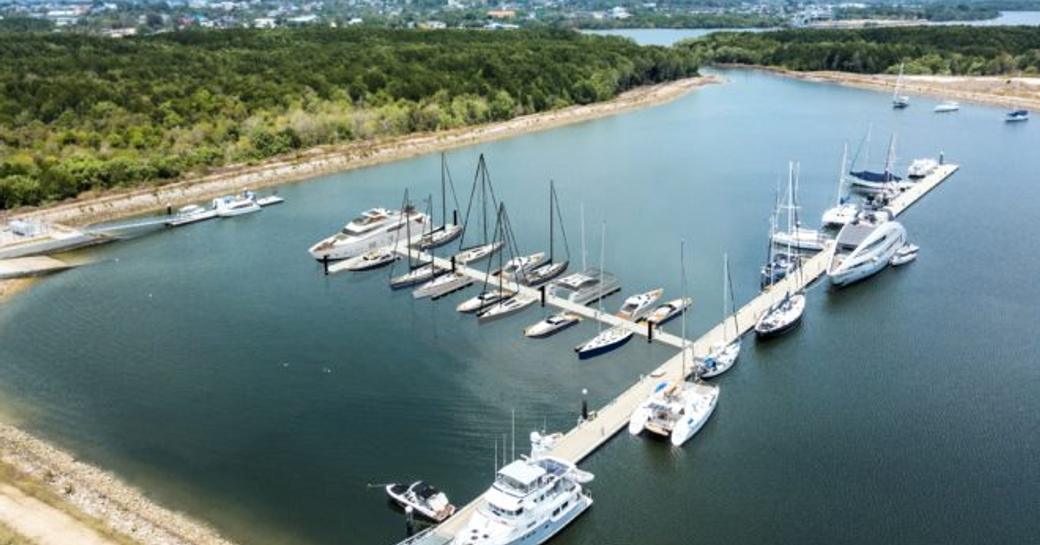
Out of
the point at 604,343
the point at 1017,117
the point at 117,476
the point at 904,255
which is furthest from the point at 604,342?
the point at 1017,117

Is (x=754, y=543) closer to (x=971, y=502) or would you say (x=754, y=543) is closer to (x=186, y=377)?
(x=971, y=502)

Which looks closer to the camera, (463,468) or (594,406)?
(463,468)

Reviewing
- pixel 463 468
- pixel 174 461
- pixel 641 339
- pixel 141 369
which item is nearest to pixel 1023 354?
pixel 641 339

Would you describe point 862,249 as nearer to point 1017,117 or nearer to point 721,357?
point 721,357

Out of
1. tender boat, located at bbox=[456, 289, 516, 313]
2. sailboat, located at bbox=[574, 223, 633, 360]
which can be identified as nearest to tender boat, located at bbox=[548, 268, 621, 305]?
tender boat, located at bbox=[456, 289, 516, 313]

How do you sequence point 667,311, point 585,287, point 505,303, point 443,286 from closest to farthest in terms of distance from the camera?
point 667,311 < point 505,303 < point 585,287 < point 443,286

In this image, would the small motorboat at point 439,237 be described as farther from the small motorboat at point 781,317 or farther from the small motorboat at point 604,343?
the small motorboat at point 781,317
